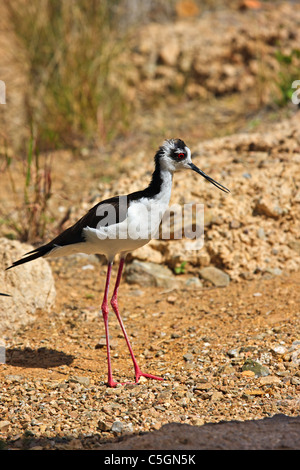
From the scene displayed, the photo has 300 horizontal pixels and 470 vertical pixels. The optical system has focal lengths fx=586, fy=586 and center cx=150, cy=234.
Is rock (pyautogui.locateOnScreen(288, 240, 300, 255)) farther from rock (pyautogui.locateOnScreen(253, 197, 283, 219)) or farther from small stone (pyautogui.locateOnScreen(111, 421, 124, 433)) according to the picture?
small stone (pyautogui.locateOnScreen(111, 421, 124, 433))

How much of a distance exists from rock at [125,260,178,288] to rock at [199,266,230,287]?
23 cm

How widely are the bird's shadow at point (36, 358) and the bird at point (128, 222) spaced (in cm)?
35

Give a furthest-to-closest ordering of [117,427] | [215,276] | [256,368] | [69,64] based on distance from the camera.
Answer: [69,64] < [215,276] < [256,368] < [117,427]

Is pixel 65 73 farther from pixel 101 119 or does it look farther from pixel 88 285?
pixel 88 285

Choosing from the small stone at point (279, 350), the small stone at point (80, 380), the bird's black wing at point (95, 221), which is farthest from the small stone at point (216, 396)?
the bird's black wing at point (95, 221)

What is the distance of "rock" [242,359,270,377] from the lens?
324 cm

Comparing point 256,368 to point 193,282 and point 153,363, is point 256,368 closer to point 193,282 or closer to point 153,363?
point 153,363

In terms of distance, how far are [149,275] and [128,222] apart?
133cm

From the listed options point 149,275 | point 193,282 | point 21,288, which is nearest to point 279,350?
point 193,282

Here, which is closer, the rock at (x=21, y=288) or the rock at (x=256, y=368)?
the rock at (x=256, y=368)

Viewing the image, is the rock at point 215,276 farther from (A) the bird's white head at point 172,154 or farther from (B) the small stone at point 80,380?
(B) the small stone at point 80,380

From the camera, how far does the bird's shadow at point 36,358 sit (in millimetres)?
3561

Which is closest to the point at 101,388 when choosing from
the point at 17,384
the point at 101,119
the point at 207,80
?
the point at 17,384

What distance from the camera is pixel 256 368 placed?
328 centimetres
